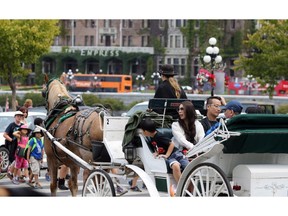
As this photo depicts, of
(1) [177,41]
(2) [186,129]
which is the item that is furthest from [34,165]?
(1) [177,41]

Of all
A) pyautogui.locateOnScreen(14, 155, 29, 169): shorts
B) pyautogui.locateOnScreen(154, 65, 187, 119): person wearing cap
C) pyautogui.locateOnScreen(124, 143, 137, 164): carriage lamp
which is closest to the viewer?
pyautogui.locateOnScreen(124, 143, 137, 164): carriage lamp

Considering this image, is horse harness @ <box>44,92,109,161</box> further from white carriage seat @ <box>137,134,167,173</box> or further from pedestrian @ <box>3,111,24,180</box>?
pedestrian @ <box>3,111,24,180</box>

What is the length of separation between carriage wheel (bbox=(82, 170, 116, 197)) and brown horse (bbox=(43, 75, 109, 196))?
94cm

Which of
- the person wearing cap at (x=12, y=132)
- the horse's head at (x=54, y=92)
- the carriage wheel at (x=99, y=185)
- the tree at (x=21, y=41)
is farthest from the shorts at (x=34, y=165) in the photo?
the tree at (x=21, y=41)

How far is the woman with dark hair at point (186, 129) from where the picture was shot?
10.1 meters

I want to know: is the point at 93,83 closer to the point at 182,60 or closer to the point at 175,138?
the point at 182,60

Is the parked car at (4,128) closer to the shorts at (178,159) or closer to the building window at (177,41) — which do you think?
the shorts at (178,159)

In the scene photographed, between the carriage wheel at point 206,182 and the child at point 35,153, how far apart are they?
865 cm

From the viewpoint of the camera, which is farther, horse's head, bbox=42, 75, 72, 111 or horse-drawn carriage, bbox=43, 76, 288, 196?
horse's head, bbox=42, 75, 72, 111

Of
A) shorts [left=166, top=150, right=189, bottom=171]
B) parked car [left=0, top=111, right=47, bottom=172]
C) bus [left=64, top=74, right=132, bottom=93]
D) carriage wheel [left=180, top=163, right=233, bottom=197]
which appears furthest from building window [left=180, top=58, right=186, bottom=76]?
carriage wheel [left=180, top=163, right=233, bottom=197]

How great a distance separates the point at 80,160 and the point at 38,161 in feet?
21.2

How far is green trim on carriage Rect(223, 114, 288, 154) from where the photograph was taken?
9.10 meters

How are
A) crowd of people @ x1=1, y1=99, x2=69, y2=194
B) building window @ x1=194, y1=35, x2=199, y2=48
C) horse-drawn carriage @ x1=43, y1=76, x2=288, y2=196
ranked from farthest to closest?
building window @ x1=194, y1=35, x2=199, y2=48 < crowd of people @ x1=1, y1=99, x2=69, y2=194 < horse-drawn carriage @ x1=43, y1=76, x2=288, y2=196

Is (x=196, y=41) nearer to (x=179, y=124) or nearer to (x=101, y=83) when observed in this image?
(x=101, y=83)
